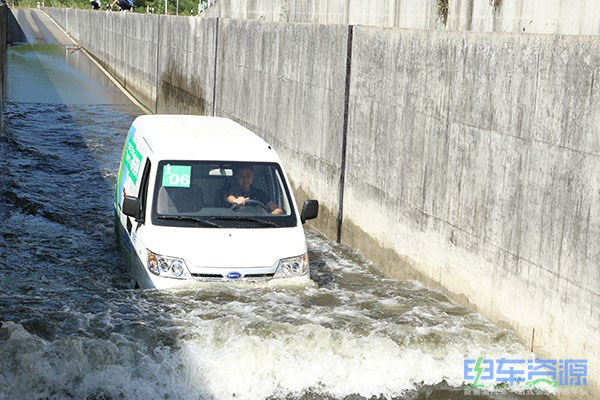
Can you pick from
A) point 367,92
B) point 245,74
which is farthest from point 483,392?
point 245,74

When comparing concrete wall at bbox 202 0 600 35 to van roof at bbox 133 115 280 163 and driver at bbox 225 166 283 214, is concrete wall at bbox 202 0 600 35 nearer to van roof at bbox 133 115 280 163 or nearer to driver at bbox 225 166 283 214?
van roof at bbox 133 115 280 163

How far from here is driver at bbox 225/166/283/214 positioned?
37.1ft

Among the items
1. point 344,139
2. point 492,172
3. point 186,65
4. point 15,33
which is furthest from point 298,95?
point 15,33

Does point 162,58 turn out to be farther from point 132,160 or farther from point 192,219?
point 192,219

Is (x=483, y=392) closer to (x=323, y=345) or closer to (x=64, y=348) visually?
(x=323, y=345)

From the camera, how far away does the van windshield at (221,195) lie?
1103 cm

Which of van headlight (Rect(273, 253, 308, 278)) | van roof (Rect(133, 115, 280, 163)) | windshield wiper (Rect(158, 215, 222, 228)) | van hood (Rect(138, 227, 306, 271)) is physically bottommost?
van headlight (Rect(273, 253, 308, 278))

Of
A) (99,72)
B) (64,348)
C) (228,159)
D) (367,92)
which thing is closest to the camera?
(64,348)

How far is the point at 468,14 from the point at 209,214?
450cm

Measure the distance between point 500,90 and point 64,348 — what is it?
5117 millimetres

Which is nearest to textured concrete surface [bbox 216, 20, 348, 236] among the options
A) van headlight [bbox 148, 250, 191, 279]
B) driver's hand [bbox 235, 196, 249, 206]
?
driver's hand [bbox 235, 196, 249, 206]

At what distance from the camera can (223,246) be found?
10625mm

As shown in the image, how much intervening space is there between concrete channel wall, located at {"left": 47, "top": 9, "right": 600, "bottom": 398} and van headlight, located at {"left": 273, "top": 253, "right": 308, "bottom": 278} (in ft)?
5.92

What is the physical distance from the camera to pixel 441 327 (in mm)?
10672
